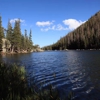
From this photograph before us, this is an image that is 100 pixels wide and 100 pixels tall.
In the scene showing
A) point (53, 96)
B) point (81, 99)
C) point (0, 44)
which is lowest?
point (81, 99)

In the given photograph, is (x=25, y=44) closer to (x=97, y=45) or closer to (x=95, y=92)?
(x=97, y=45)

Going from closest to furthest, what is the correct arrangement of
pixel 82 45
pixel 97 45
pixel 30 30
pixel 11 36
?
1. pixel 11 36
2. pixel 30 30
3. pixel 97 45
4. pixel 82 45

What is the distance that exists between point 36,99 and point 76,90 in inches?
282

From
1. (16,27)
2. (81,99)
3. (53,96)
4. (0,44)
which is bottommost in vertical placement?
(81,99)

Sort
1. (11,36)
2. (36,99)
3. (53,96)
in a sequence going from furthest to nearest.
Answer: (11,36) < (53,96) < (36,99)

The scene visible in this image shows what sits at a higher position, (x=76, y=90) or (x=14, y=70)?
(x=14, y=70)

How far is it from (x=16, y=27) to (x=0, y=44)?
22.3m

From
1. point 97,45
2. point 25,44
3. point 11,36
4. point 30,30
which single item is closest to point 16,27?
point 11,36

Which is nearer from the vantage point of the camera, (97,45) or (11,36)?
(11,36)

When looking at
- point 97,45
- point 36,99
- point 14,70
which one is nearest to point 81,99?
point 36,99

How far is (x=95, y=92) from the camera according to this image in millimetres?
14594

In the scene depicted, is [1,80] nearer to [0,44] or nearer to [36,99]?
[36,99]

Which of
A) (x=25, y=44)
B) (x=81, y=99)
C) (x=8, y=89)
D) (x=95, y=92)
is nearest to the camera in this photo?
(x=8, y=89)

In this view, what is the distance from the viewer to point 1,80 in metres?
13.1
